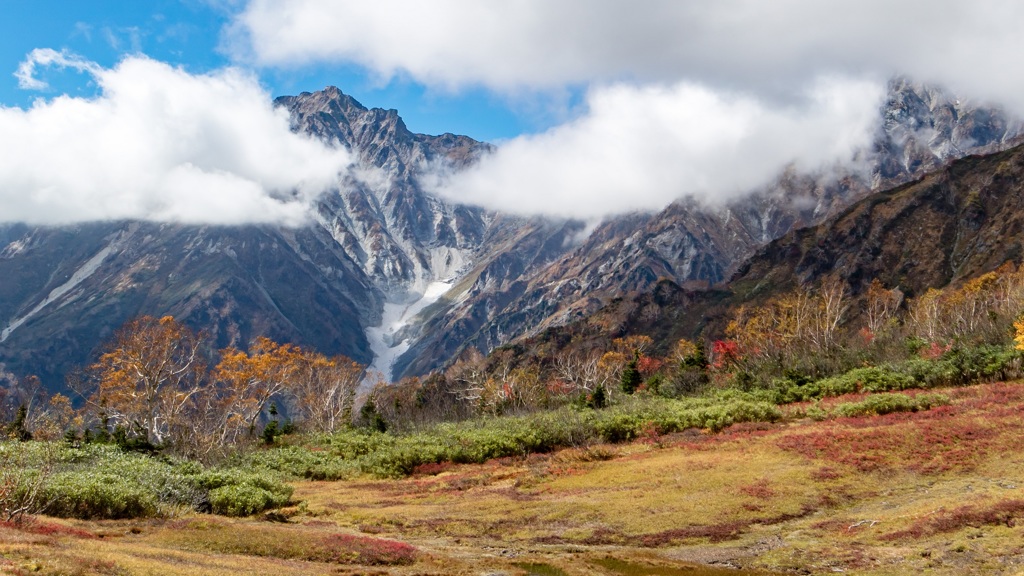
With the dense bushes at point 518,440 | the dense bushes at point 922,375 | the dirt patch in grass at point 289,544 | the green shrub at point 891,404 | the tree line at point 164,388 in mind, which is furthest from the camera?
the tree line at point 164,388

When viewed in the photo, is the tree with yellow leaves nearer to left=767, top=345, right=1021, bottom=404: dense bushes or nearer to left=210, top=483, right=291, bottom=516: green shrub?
left=210, top=483, right=291, bottom=516: green shrub

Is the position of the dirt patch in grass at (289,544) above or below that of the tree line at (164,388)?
below

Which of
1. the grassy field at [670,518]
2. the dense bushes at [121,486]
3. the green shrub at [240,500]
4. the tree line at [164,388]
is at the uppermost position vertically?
the tree line at [164,388]

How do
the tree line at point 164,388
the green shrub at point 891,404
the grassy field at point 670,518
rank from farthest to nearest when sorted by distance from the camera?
the tree line at point 164,388, the green shrub at point 891,404, the grassy field at point 670,518

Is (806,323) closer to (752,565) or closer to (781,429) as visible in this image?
(781,429)

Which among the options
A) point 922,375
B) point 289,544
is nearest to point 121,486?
point 289,544

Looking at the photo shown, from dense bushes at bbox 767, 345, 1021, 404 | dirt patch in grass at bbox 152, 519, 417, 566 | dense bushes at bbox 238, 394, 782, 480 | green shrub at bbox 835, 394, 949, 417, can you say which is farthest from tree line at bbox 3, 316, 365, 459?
dense bushes at bbox 767, 345, 1021, 404

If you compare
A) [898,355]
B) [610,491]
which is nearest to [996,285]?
[898,355]

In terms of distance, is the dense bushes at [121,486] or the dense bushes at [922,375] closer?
the dense bushes at [121,486]

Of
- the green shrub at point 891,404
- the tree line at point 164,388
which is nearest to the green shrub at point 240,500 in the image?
the tree line at point 164,388

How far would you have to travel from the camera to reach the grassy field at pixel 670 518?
20766 mm

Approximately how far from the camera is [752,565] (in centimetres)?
2252

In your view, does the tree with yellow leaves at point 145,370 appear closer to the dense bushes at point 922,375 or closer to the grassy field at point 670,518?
the grassy field at point 670,518

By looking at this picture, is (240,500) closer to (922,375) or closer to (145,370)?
(145,370)
